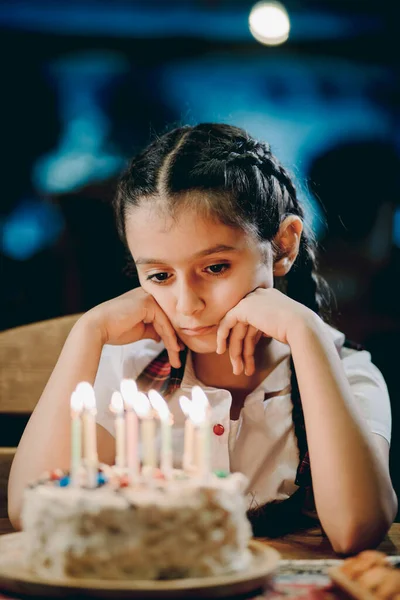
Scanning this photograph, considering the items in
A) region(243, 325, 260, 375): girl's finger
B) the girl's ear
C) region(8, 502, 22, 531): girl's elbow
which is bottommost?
region(8, 502, 22, 531): girl's elbow

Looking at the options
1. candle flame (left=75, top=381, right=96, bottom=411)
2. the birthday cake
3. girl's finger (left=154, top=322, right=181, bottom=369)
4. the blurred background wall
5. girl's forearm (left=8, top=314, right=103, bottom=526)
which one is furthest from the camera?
the blurred background wall

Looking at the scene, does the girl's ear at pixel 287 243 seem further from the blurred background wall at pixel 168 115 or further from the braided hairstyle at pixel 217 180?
the blurred background wall at pixel 168 115

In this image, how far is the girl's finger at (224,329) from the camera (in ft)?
5.48

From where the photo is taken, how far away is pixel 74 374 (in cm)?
163

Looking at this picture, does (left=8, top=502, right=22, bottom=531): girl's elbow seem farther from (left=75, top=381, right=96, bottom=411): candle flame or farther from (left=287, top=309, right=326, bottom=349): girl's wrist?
(left=287, top=309, right=326, bottom=349): girl's wrist

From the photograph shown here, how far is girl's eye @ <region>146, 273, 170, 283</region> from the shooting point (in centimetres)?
168

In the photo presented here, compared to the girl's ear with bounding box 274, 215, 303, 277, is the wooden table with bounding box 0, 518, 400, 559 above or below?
below

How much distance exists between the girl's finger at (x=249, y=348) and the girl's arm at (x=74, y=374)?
0.16m

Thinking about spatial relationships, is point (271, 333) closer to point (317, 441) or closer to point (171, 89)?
point (317, 441)

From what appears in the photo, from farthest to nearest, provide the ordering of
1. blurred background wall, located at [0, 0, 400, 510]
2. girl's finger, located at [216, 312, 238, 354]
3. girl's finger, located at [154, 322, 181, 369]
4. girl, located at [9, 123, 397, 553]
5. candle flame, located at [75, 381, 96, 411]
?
blurred background wall, located at [0, 0, 400, 510] → girl's finger, located at [154, 322, 181, 369] → girl's finger, located at [216, 312, 238, 354] → girl, located at [9, 123, 397, 553] → candle flame, located at [75, 381, 96, 411]

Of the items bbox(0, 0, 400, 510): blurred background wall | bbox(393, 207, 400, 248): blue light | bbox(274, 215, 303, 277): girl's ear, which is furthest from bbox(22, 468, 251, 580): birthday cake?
bbox(393, 207, 400, 248): blue light

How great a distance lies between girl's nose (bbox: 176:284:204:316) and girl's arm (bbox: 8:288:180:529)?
0.64ft

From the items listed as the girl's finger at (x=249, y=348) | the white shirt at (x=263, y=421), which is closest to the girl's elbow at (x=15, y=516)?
the white shirt at (x=263, y=421)

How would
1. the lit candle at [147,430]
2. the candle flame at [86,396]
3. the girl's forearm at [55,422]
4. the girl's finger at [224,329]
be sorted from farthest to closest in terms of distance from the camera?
the girl's finger at [224,329], the girl's forearm at [55,422], the candle flame at [86,396], the lit candle at [147,430]
